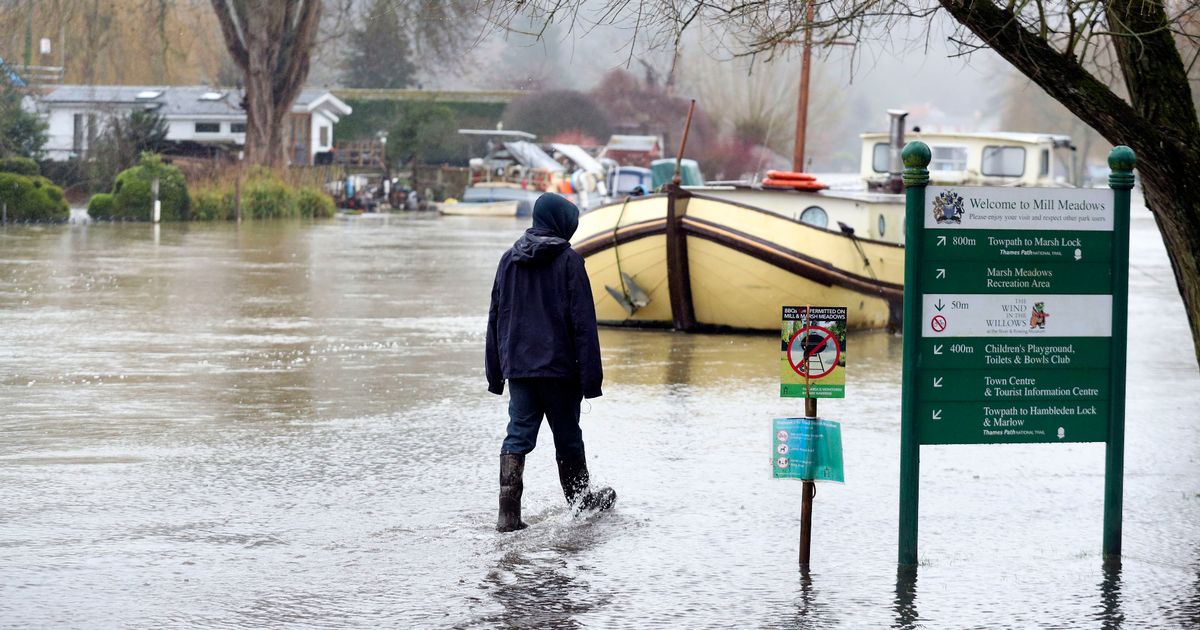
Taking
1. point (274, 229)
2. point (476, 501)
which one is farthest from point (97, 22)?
point (476, 501)

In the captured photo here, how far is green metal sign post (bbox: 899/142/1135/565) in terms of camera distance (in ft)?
22.8

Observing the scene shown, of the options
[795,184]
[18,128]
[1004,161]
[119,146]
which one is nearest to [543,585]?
[795,184]

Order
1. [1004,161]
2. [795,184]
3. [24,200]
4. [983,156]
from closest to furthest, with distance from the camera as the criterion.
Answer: [795,184] < [983,156] < [1004,161] < [24,200]

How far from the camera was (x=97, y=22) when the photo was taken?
41.3 meters

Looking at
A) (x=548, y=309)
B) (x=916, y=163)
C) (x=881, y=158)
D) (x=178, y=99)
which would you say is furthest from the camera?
(x=178, y=99)

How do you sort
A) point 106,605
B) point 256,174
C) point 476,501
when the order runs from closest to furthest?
point 106,605, point 476,501, point 256,174

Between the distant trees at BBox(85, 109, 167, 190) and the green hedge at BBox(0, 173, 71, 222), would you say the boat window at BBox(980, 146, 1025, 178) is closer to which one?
the green hedge at BBox(0, 173, 71, 222)

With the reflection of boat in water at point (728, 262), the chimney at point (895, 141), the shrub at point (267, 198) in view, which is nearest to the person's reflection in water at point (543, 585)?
the reflection of boat in water at point (728, 262)

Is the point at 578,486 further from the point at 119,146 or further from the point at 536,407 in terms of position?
the point at 119,146

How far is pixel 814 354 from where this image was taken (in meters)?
7.09

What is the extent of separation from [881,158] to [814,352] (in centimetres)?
1945

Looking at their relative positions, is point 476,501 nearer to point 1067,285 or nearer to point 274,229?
point 1067,285

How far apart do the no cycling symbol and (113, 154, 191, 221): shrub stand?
121ft

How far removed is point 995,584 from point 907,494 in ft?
1.60
